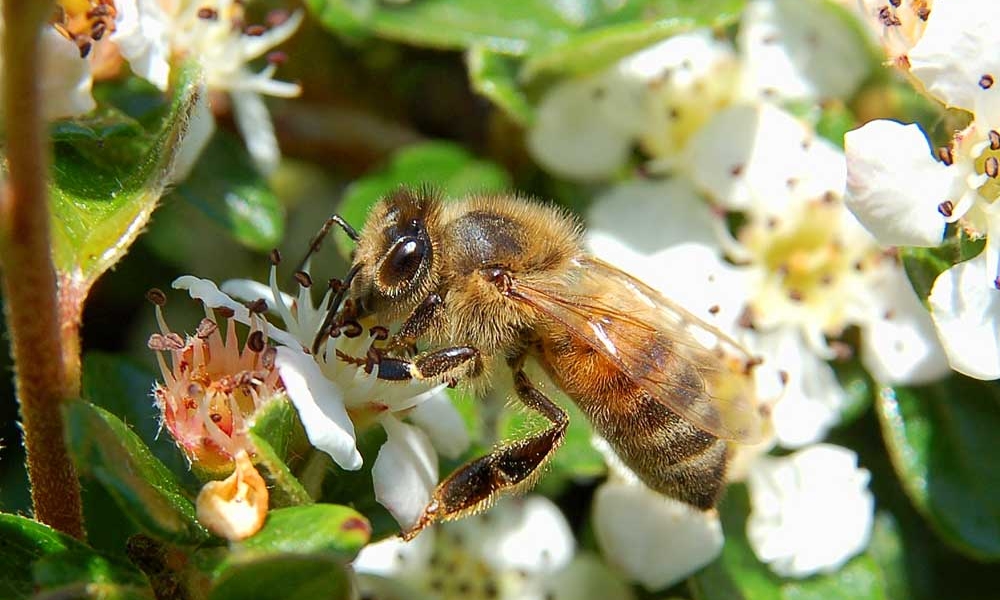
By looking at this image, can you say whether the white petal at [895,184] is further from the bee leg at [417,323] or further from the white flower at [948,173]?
the bee leg at [417,323]

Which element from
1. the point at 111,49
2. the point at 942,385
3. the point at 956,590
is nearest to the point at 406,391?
the point at 111,49

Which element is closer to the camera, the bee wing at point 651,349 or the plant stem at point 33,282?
the plant stem at point 33,282

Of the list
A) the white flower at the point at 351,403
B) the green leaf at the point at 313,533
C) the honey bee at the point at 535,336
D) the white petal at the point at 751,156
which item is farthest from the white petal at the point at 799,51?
the green leaf at the point at 313,533

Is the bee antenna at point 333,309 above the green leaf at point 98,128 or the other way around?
the other way around

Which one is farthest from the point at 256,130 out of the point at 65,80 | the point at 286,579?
the point at 286,579

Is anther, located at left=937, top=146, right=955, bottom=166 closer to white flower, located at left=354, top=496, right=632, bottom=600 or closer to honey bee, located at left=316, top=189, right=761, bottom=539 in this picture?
honey bee, located at left=316, top=189, right=761, bottom=539

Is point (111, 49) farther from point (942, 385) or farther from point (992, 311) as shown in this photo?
point (942, 385)

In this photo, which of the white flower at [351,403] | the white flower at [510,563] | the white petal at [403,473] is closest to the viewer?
the white flower at [351,403]

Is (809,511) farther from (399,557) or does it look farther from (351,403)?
(351,403)
